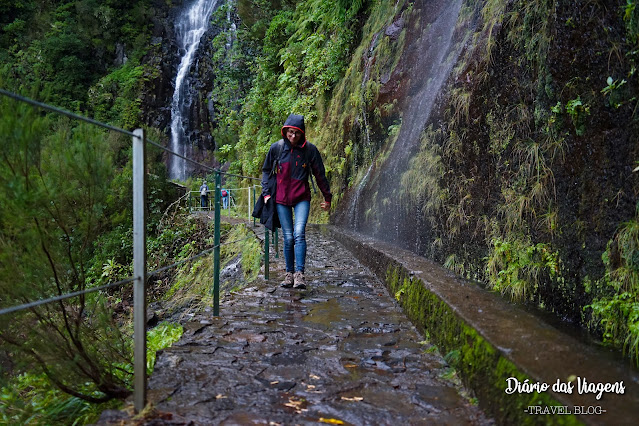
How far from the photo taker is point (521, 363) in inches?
75.0

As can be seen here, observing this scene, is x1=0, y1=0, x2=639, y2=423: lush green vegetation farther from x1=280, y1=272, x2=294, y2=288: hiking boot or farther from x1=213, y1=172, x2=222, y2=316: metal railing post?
x1=280, y1=272, x2=294, y2=288: hiking boot

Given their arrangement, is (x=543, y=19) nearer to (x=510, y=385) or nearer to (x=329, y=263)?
(x=510, y=385)

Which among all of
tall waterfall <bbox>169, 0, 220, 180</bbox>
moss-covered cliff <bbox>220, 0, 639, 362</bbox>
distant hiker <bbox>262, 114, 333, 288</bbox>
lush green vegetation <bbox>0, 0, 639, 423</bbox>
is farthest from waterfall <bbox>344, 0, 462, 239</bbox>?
tall waterfall <bbox>169, 0, 220, 180</bbox>

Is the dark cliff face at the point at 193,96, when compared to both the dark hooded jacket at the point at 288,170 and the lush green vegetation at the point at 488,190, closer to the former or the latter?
the lush green vegetation at the point at 488,190

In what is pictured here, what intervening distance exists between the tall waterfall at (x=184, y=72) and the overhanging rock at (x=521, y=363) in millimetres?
26703

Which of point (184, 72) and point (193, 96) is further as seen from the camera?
point (184, 72)

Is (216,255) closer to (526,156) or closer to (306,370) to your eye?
(306,370)

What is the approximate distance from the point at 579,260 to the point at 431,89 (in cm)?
460

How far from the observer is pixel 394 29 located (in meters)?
9.53

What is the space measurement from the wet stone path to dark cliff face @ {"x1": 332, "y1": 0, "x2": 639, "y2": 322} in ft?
3.65

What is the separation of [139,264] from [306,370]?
124 centimetres

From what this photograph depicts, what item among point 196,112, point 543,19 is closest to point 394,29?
point 543,19

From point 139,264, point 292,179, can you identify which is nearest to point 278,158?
point 292,179

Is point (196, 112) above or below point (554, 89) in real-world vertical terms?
above
